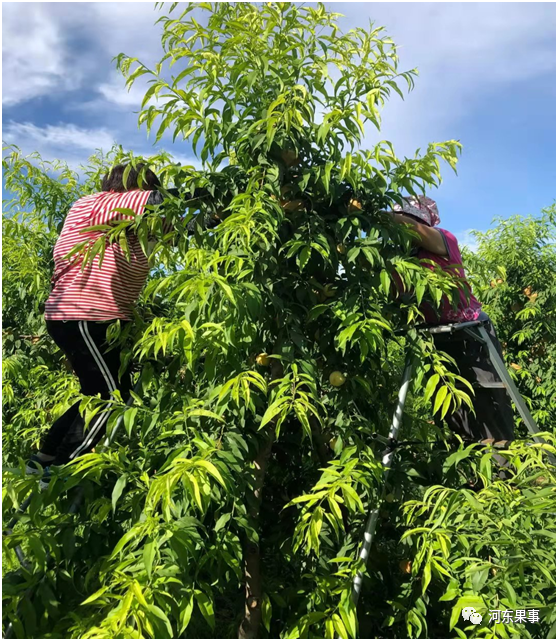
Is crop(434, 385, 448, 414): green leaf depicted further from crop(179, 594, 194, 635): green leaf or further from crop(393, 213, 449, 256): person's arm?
crop(179, 594, 194, 635): green leaf

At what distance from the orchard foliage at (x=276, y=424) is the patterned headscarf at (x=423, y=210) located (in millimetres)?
338

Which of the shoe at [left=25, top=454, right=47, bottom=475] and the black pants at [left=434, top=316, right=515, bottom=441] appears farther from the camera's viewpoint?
the black pants at [left=434, top=316, right=515, bottom=441]

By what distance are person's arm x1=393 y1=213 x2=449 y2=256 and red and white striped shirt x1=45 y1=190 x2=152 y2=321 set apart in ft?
3.56

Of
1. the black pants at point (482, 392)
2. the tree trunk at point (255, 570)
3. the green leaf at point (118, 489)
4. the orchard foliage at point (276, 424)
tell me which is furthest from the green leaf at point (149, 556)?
the black pants at point (482, 392)

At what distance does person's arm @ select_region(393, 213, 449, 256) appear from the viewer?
2053 millimetres


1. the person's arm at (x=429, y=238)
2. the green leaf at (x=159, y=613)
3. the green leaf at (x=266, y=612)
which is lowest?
the green leaf at (x=266, y=612)

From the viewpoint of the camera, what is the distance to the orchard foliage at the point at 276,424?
1.39 meters

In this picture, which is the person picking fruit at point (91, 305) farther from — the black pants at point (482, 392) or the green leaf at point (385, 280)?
the black pants at point (482, 392)

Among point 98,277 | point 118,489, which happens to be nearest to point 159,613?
point 118,489

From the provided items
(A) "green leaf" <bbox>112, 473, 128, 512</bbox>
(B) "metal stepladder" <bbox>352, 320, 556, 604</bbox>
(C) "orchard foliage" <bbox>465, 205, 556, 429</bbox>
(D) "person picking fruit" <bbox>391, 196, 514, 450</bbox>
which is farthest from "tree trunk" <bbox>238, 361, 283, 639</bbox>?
(C) "orchard foliage" <bbox>465, 205, 556, 429</bbox>

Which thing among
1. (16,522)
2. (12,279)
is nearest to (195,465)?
(16,522)

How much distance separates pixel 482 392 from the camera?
7.43 ft

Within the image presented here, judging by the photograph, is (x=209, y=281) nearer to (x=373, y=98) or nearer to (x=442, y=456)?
(x=373, y=98)

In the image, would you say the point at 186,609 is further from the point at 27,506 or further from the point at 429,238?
the point at 429,238
